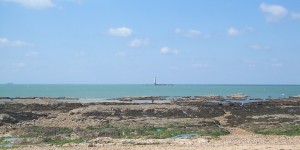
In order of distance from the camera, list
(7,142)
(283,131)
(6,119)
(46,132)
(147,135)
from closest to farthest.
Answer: (7,142), (147,135), (46,132), (283,131), (6,119)

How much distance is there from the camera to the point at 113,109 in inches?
2108

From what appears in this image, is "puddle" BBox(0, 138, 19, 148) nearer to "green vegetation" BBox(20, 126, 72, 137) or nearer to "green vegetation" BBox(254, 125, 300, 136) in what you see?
"green vegetation" BBox(20, 126, 72, 137)

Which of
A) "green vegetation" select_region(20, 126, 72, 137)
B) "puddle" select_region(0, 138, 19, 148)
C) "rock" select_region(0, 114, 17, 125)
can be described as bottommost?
"puddle" select_region(0, 138, 19, 148)

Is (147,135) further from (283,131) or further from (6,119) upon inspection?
(6,119)

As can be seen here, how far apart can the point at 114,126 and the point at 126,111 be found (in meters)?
17.3

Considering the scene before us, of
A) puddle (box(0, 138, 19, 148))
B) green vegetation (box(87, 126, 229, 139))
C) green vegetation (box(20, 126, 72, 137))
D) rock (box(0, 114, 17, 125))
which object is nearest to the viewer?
puddle (box(0, 138, 19, 148))

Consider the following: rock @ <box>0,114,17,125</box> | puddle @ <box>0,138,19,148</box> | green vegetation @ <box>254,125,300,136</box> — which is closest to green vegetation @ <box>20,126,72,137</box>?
puddle @ <box>0,138,19,148</box>

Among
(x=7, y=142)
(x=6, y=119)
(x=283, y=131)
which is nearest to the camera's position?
(x=7, y=142)

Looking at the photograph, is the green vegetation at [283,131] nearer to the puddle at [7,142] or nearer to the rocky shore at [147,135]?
the rocky shore at [147,135]

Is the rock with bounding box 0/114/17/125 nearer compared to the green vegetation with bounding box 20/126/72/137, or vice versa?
the green vegetation with bounding box 20/126/72/137

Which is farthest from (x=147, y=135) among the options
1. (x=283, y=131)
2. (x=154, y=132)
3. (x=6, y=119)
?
(x=6, y=119)

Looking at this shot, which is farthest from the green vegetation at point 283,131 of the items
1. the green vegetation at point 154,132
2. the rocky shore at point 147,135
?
the green vegetation at point 154,132

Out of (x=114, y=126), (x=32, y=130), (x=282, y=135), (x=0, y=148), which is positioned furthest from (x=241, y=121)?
(x=0, y=148)

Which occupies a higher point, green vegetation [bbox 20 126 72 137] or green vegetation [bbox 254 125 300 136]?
green vegetation [bbox 254 125 300 136]
